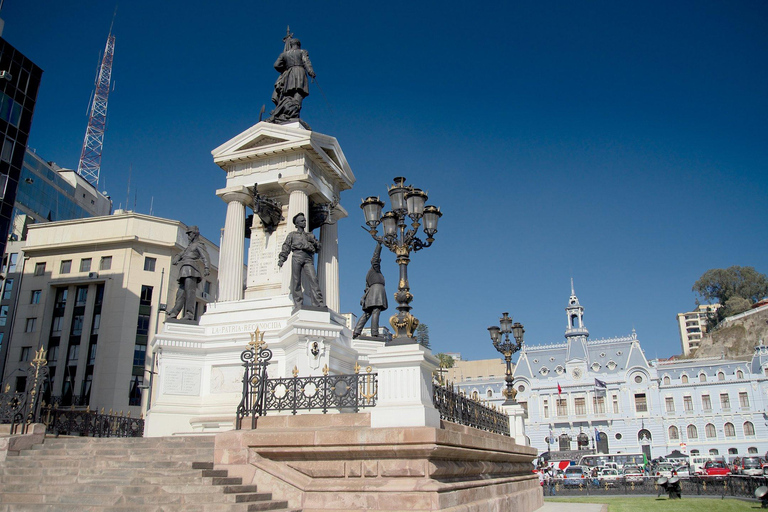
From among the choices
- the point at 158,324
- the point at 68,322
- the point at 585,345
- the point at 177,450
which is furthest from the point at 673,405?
the point at 177,450

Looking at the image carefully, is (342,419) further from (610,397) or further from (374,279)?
(610,397)

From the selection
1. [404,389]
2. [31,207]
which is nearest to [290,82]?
[404,389]

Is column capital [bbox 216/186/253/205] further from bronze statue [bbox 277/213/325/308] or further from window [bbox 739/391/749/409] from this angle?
window [bbox 739/391/749/409]

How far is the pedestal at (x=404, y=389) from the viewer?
8.95 metres

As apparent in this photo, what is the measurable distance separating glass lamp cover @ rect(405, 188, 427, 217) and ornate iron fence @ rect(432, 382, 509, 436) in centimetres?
296

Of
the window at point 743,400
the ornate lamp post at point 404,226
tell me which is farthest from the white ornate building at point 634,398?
the ornate lamp post at point 404,226

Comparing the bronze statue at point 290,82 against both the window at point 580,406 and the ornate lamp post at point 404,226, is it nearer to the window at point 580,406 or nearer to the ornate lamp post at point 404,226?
the ornate lamp post at point 404,226

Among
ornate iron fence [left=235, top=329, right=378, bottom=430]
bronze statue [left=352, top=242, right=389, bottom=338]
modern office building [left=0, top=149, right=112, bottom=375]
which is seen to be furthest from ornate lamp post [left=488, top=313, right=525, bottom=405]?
modern office building [left=0, top=149, right=112, bottom=375]

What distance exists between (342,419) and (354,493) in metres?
1.36

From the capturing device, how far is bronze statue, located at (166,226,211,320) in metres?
17.4

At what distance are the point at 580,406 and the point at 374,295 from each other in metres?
73.2

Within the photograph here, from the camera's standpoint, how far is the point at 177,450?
10.3 m

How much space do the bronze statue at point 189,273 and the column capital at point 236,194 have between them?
2.28m

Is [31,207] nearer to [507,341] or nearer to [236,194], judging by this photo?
[236,194]
